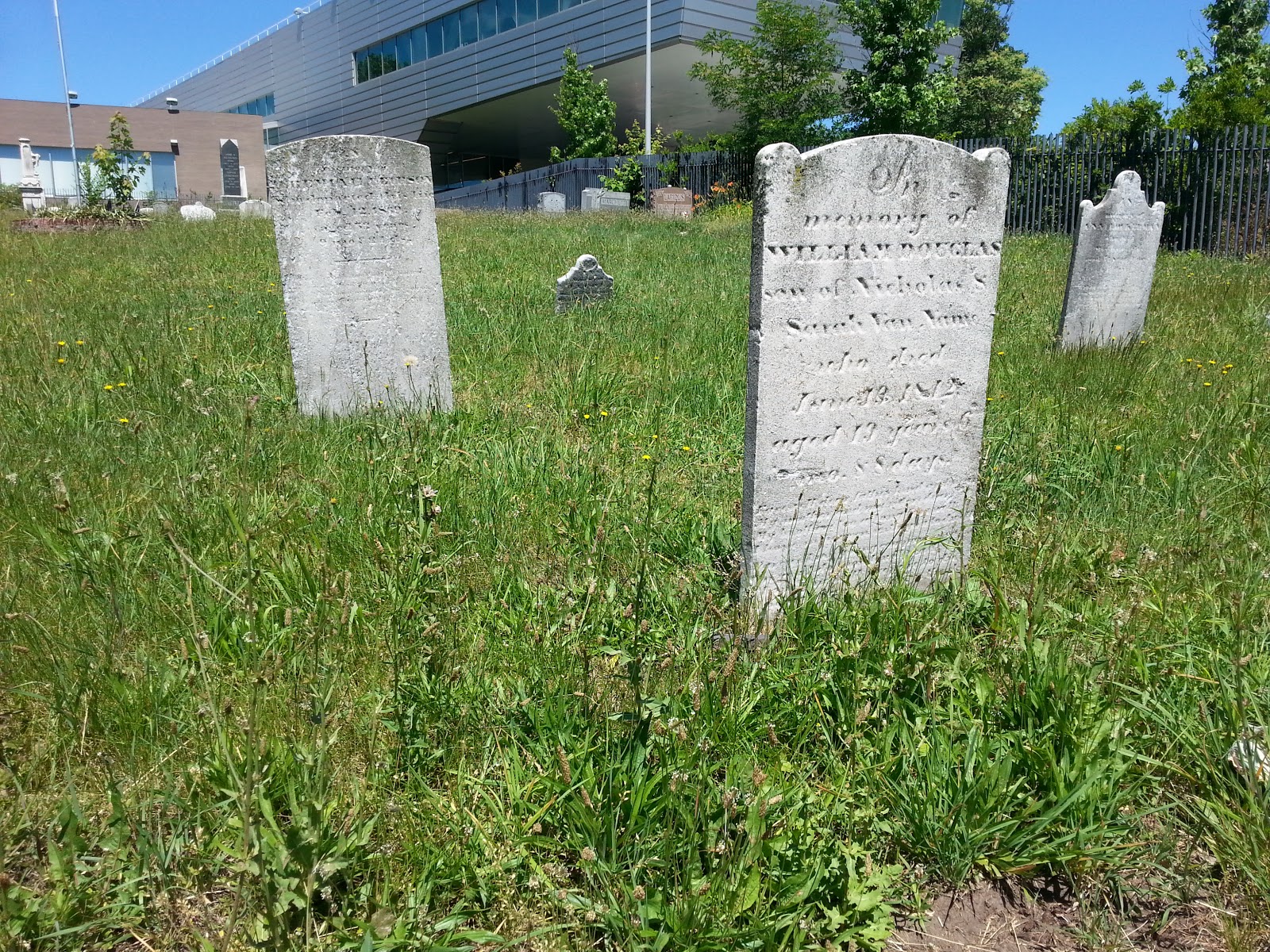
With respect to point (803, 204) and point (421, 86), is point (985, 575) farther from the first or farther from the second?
point (421, 86)

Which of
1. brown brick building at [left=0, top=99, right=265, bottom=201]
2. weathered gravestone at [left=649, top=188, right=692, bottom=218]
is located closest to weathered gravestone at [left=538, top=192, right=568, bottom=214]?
weathered gravestone at [left=649, top=188, right=692, bottom=218]

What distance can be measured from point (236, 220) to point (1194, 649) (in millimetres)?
17048

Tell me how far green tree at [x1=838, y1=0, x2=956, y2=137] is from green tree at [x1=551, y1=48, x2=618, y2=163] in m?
10.0

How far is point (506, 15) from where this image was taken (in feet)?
111

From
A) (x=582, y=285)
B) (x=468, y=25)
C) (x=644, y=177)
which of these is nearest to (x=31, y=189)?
(x=644, y=177)

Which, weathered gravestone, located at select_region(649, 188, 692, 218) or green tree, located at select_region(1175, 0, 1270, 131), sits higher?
green tree, located at select_region(1175, 0, 1270, 131)

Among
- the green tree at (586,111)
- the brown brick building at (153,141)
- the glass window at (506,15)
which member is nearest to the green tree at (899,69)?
the green tree at (586,111)

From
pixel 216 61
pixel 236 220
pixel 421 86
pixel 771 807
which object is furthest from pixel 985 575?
pixel 216 61

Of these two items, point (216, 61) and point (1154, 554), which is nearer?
point (1154, 554)

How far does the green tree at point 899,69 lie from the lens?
69.5 ft

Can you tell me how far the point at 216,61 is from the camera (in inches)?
2340

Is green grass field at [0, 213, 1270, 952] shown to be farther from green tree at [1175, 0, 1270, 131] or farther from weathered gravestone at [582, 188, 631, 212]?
green tree at [1175, 0, 1270, 131]

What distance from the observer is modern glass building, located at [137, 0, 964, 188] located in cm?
2905

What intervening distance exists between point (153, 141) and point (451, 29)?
1007 inches
